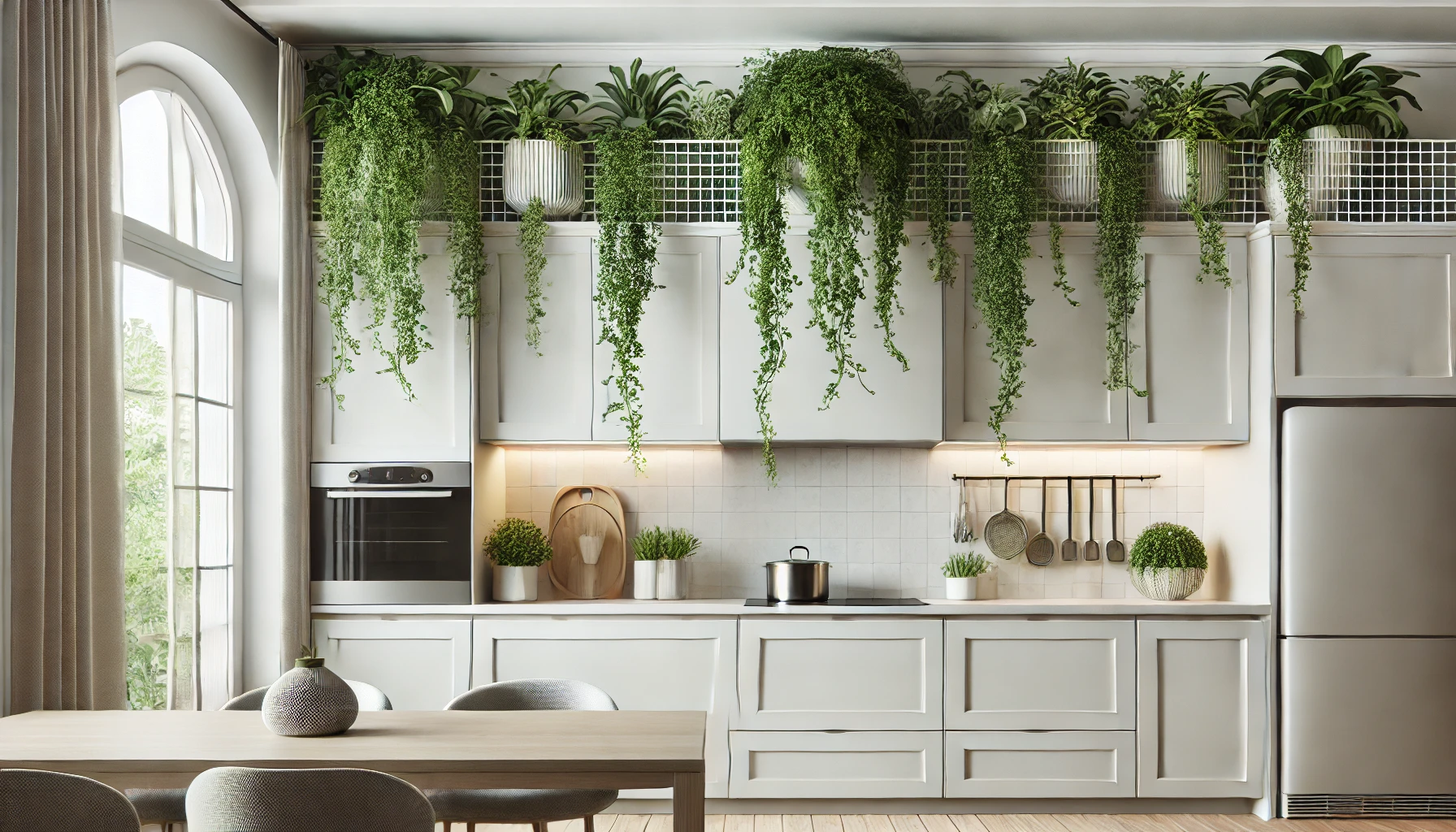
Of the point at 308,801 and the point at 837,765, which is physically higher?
the point at 308,801

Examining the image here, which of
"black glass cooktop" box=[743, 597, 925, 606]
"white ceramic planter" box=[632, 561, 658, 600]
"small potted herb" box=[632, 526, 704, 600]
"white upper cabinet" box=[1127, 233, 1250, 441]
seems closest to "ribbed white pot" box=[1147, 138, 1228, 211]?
"white upper cabinet" box=[1127, 233, 1250, 441]

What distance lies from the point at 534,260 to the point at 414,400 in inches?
24.8

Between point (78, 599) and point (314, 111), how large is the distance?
194 cm

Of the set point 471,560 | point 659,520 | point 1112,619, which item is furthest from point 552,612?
point 1112,619

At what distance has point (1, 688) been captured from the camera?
246 cm

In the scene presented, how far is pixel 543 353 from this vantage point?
3898 mm

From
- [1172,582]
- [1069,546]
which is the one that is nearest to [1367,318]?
[1172,582]

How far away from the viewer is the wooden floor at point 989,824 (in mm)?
3617

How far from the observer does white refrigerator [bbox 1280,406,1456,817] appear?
3629 mm

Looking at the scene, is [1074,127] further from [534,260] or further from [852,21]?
[534,260]

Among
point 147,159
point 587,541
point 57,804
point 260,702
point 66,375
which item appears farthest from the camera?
point 587,541

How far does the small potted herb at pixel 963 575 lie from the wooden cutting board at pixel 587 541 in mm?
1216

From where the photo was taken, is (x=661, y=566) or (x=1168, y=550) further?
(x=661, y=566)

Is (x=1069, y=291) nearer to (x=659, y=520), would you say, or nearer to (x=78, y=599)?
(x=659, y=520)
